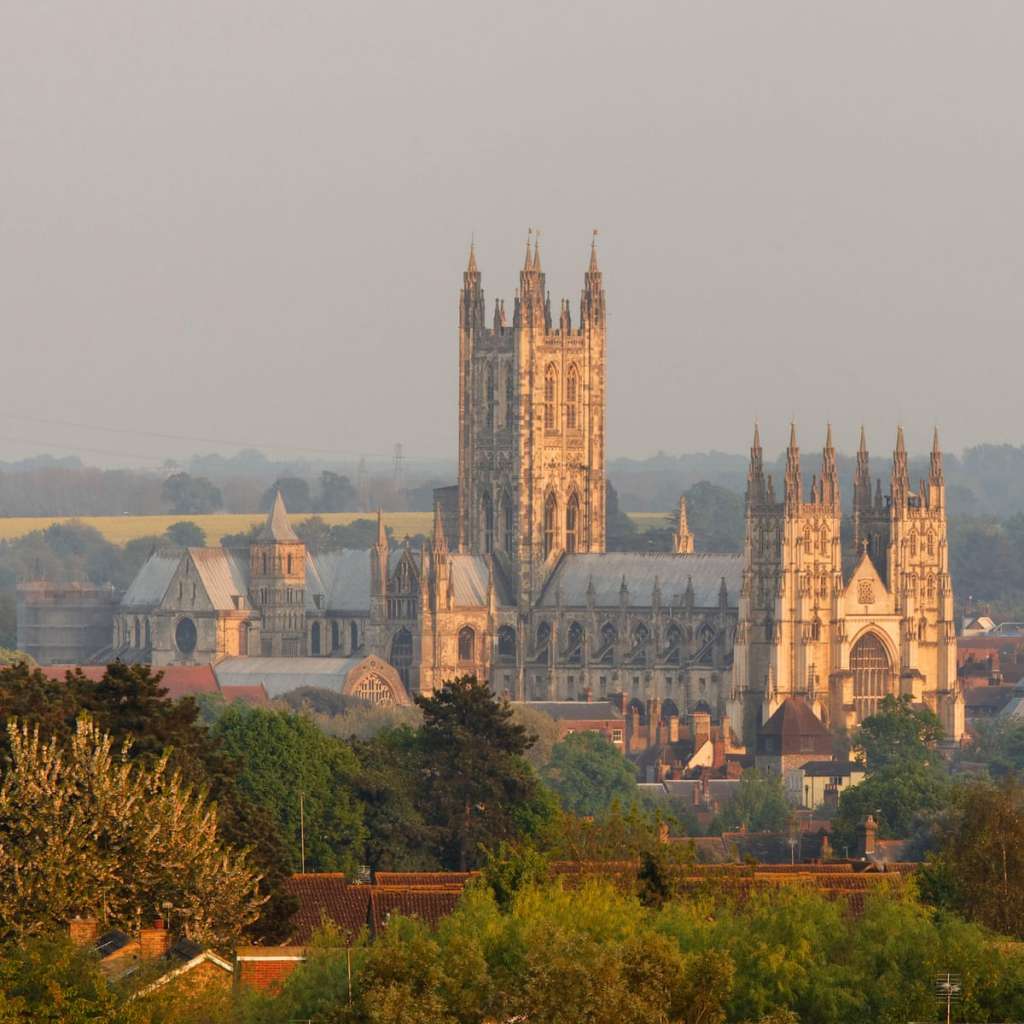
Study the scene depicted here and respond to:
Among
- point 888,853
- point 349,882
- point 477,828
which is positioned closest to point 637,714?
point 888,853

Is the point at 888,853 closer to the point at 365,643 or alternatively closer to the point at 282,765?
the point at 282,765

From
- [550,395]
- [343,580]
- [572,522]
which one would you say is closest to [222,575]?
[343,580]

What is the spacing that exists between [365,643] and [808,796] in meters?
36.5

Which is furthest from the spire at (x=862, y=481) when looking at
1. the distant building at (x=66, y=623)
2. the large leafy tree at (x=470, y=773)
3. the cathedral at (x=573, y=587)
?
the large leafy tree at (x=470, y=773)

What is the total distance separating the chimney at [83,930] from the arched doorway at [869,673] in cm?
10313

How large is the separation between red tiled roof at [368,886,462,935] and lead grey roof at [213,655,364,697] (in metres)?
103

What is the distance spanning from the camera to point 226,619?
177500 mm

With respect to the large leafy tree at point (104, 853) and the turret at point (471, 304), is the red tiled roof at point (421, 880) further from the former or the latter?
the turret at point (471, 304)

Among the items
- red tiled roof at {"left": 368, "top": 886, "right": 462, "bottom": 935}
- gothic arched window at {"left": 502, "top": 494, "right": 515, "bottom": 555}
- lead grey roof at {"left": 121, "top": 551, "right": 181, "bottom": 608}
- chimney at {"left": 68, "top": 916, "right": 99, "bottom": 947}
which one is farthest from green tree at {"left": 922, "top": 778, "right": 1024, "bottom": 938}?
lead grey roof at {"left": 121, "top": 551, "right": 181, "bottom": 608}

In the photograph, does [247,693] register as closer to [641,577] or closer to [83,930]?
[641,577]

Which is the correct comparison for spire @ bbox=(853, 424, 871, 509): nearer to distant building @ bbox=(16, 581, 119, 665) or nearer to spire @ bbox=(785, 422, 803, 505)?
spire @ bbox=(785, 422, 803, 505)

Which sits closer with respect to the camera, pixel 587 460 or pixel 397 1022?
pixel 397 1022

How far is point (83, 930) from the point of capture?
5653 cm

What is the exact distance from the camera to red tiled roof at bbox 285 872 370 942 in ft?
207
